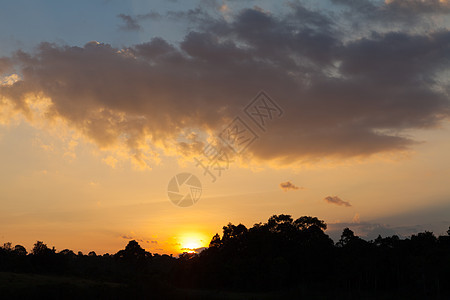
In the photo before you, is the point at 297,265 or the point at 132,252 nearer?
the point at 297,265

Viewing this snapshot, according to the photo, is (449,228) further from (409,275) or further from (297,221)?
(297,221)

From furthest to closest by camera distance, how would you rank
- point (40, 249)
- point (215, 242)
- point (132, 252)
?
point (132, 252) → point (215, 242) → point (40, 249)

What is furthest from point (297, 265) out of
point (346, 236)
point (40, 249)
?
point (40, 249)

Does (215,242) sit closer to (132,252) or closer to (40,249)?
(132,252)

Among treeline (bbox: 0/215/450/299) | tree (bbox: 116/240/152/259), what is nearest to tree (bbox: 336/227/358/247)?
treeline (bbox: 0/215/450/299)

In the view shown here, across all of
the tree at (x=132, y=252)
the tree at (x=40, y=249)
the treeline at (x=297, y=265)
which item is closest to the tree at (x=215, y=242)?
the treeline at (x=297, y=265)

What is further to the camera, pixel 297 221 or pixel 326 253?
pixel 297 221

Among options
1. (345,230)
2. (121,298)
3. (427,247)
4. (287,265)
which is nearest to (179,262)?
(287,265)

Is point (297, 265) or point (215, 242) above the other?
point (215, 242)

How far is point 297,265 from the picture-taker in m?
83.9

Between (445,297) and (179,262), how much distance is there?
5495cm

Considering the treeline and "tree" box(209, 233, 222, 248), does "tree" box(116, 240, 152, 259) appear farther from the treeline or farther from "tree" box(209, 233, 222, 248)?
"tree" box(209, 233, 222, 248)

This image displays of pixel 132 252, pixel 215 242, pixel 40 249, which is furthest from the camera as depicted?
pixel 132 252

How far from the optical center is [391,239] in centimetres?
7825
